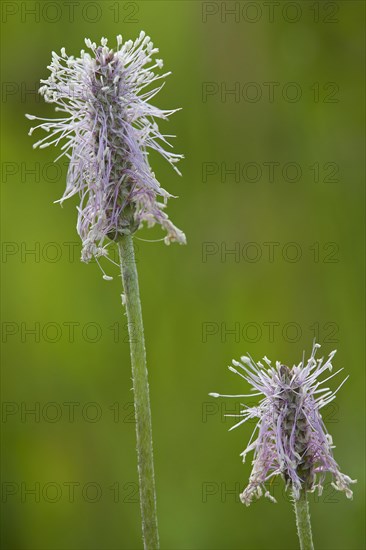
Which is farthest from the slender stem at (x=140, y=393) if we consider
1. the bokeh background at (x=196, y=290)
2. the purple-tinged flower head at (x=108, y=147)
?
the bokeh background at (x=196, y=290)

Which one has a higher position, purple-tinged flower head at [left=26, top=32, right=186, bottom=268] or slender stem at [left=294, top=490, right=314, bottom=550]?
purple-tinged flower head at [left=26, top=32, right=186, bottom=268]

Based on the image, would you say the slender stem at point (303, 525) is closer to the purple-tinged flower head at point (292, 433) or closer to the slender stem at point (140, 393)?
the purple-tinged flower head at point (292, 433)

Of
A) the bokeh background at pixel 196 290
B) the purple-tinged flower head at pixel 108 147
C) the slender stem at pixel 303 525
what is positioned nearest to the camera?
the slender stem at pixel 303 525

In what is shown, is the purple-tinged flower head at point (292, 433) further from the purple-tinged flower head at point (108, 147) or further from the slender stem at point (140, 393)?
the purple-tinged flower head at point (108, 147)

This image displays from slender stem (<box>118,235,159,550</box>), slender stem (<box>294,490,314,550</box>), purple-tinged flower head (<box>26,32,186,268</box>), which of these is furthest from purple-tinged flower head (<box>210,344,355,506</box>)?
purple-tinged flower head (<box>26,32,186,268</box>)

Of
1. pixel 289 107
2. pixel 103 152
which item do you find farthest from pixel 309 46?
pixel 103 152

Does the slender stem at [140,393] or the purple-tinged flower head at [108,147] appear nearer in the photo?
the slender stem at [140,393]

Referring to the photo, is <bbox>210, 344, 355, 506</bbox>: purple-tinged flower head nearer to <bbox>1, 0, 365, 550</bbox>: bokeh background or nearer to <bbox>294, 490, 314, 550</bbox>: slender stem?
<bbox>294, 490, 314, 550</bbox>: slender stem

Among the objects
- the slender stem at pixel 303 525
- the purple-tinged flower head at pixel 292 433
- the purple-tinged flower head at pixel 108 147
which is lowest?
the slender stem at pixel 303 525

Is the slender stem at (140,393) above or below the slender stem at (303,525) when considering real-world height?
above

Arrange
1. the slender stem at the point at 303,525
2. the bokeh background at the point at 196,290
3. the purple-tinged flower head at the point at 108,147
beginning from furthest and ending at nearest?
1. the bokeh background at the point at 196,290
2. the purple-tinged flower head at the point at 108,147
3. the slender stem at the point at 303,525
